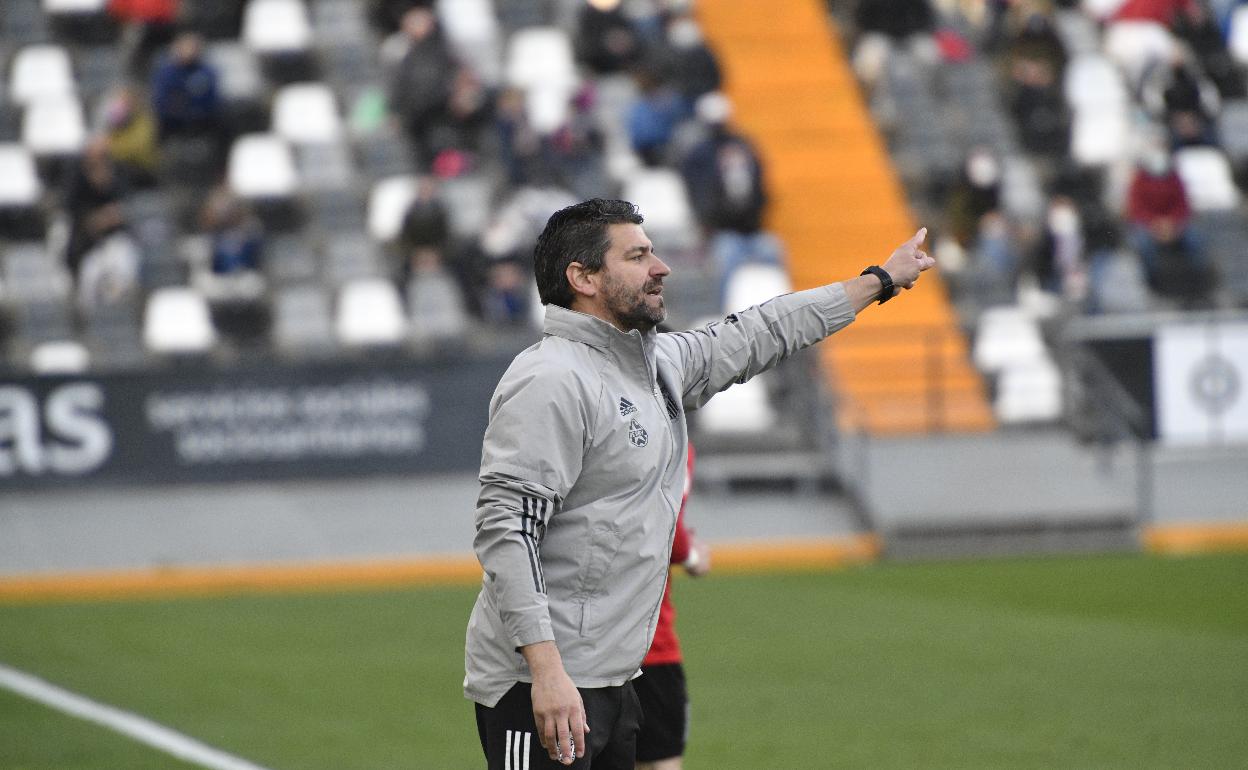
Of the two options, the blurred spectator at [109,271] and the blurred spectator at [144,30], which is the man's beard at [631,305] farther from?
the blurred spectator at [144,30]

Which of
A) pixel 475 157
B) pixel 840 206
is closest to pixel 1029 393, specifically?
pixel 840 206

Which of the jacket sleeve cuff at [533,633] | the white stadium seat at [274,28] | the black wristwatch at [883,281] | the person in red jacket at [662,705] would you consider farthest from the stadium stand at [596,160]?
the jacket sleeve cuff at [533,633]

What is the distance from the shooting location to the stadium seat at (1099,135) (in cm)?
2286

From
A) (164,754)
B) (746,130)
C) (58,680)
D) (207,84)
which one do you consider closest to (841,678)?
(164,754)

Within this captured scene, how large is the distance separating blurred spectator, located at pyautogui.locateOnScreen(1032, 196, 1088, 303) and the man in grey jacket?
16611mm

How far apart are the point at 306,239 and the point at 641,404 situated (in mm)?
16070

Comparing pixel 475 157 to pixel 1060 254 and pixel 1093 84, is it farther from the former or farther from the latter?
pixel 1093 84

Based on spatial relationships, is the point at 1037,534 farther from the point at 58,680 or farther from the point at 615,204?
the point at 615,204

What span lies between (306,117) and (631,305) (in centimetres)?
1723

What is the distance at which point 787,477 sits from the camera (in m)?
18.0

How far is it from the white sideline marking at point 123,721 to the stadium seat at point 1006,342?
10.9 m

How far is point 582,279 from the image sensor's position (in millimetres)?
4496

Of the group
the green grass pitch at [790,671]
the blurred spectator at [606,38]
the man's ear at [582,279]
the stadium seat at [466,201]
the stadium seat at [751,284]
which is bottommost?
the green grass pitch at [790,671]

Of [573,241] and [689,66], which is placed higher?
[689,66]
